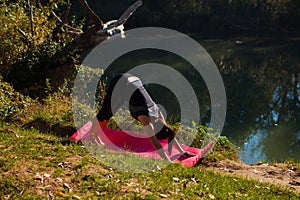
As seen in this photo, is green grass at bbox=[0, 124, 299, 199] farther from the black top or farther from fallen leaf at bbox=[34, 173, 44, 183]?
the black top

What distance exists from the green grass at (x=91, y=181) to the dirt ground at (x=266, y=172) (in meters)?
0.62

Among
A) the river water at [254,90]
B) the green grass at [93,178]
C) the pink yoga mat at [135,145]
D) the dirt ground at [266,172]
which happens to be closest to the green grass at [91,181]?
the green grass at [93,178]

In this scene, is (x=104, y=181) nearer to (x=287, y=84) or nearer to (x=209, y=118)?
(x=209, y=118)

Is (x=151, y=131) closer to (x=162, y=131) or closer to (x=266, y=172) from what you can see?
(x=162, y=131)

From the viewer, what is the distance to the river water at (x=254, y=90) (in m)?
11.4

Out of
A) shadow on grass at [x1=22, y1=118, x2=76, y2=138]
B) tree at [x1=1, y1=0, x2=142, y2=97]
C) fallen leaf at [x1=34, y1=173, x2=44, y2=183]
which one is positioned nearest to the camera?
fallen leaf at [x1=34, y1=173, x2=44, y2=183]

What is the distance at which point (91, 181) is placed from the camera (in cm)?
472

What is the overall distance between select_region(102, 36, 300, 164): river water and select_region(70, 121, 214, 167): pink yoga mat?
3049 millimetres

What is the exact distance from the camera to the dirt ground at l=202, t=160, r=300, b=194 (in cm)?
614

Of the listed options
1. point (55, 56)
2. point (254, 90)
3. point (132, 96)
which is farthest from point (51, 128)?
point (254, 90)

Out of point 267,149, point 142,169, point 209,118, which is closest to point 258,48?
point 209,118

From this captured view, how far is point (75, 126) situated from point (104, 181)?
3.61m

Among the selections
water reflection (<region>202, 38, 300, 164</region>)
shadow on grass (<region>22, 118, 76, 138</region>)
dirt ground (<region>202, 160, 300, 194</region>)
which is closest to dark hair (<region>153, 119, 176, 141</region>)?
dirt ground (<region>202, 160, 300, 194</region>)

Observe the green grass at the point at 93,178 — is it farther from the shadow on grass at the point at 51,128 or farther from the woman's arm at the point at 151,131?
the shadow on grass at the point at 51,128
